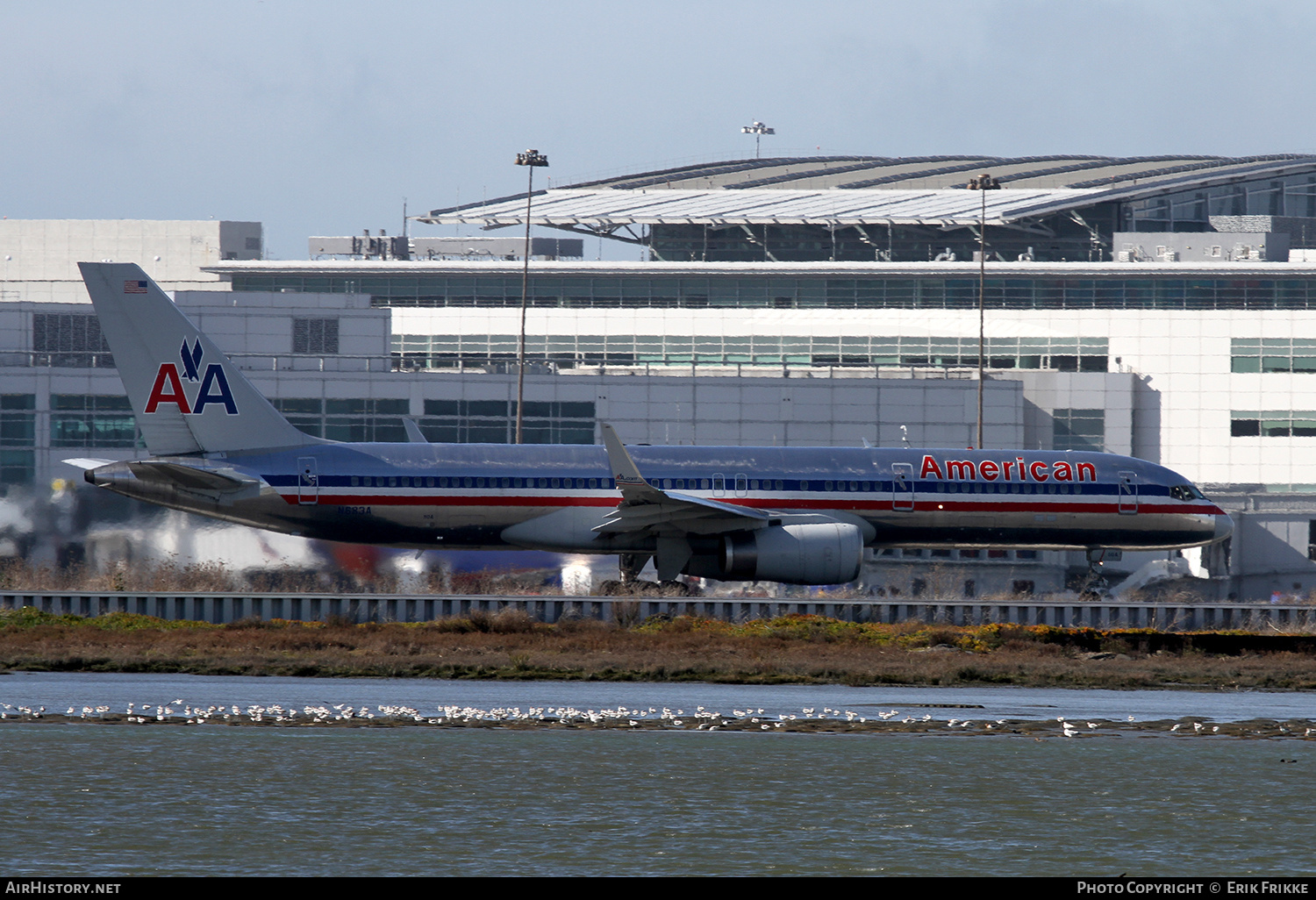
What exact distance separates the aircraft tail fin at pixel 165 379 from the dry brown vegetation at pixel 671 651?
5.66m

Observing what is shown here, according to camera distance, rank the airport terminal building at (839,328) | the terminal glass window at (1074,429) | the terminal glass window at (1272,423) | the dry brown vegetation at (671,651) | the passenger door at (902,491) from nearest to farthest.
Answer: the dry brown vegetation at (671,651)
the passenger door at (902,491)
the airport terminal building at (839,328)
the terminal glass window at (1074,429)
the terminal glass window at (1272,423)

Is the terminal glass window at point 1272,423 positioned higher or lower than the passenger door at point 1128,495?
higher

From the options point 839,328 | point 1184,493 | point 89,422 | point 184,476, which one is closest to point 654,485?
point 184,476

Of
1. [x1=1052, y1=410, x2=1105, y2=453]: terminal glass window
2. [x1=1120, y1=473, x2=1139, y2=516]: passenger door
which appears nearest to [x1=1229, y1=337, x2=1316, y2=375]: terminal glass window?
[x1=1052, y1=410, x2=1105, y2=453]: terminal glass window

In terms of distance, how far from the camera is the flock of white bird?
29.4 m

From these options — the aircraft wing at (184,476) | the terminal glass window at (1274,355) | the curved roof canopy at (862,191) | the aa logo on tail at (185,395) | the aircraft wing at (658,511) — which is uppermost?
the curved roof canopy at (862,191)

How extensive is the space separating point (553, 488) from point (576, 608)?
4.68 metres

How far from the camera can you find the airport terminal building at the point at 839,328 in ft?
236

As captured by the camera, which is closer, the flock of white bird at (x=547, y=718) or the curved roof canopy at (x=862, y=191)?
the flock of white bird at (x=547, y=718)

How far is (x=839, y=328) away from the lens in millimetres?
91312

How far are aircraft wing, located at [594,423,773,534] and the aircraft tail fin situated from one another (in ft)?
31.8

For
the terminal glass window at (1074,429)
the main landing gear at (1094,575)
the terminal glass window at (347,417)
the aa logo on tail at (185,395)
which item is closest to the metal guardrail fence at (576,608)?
the main landing gear at (1094,575)

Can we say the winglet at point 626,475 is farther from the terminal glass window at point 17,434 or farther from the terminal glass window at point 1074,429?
the terminal glass window at point 1074,429

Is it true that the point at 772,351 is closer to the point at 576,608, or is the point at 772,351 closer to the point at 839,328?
the point at 839,328
